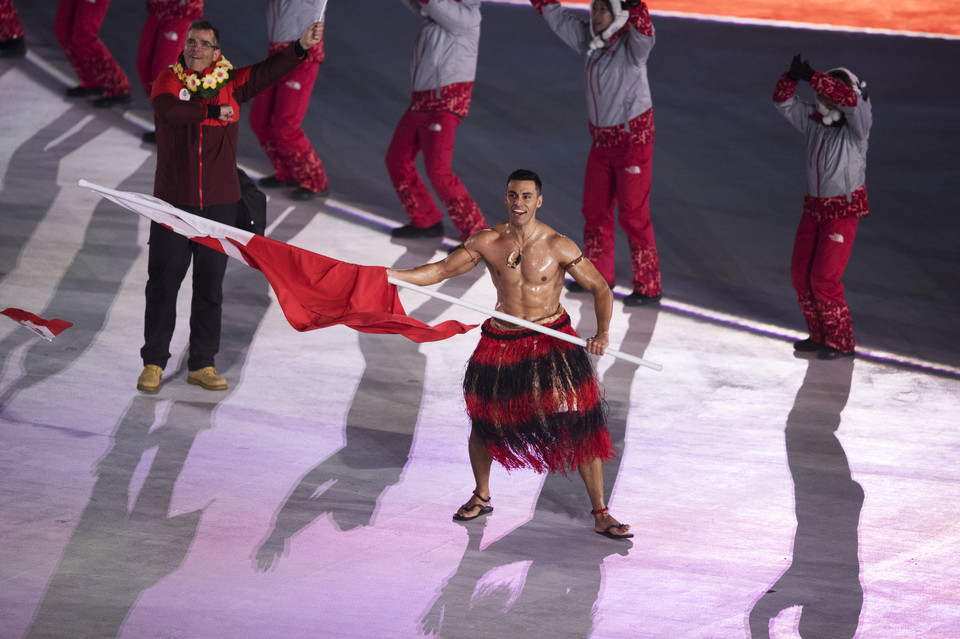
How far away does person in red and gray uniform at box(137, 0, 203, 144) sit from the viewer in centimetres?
876

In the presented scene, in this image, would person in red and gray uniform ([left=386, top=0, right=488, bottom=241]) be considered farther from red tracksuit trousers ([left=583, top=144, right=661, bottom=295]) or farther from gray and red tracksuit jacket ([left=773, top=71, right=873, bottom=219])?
gray and red tracksuit jacket ([left=773, top=71, right=873, bottom=219])

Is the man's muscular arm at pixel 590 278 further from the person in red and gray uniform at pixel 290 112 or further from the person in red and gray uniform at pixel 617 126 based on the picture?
the person in red and gray uniform at pixel 290 112

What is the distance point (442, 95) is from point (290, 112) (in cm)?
129

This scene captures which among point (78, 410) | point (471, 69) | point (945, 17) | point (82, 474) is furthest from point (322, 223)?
point (945, 17)

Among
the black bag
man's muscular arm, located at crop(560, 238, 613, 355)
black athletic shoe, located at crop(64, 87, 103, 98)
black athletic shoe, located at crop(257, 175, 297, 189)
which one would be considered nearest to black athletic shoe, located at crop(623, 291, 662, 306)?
the black bag

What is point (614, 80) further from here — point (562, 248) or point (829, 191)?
point (562, 248)

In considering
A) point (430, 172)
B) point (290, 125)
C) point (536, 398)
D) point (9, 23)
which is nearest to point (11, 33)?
point (9, 23)

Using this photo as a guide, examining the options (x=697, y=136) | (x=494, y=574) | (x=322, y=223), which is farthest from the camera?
(x=697, y=136)

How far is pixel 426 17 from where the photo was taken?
7.86 m

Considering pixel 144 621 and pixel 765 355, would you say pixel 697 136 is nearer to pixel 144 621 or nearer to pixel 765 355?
pixel 765 355

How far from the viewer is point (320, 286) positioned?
4.83m

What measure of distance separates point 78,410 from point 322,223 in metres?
3.18

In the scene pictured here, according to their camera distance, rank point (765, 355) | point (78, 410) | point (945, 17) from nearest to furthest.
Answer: point (78, 410) → point (765, 355) → point (945, 17)

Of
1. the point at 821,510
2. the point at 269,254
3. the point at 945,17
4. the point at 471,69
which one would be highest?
the point at 945,17
